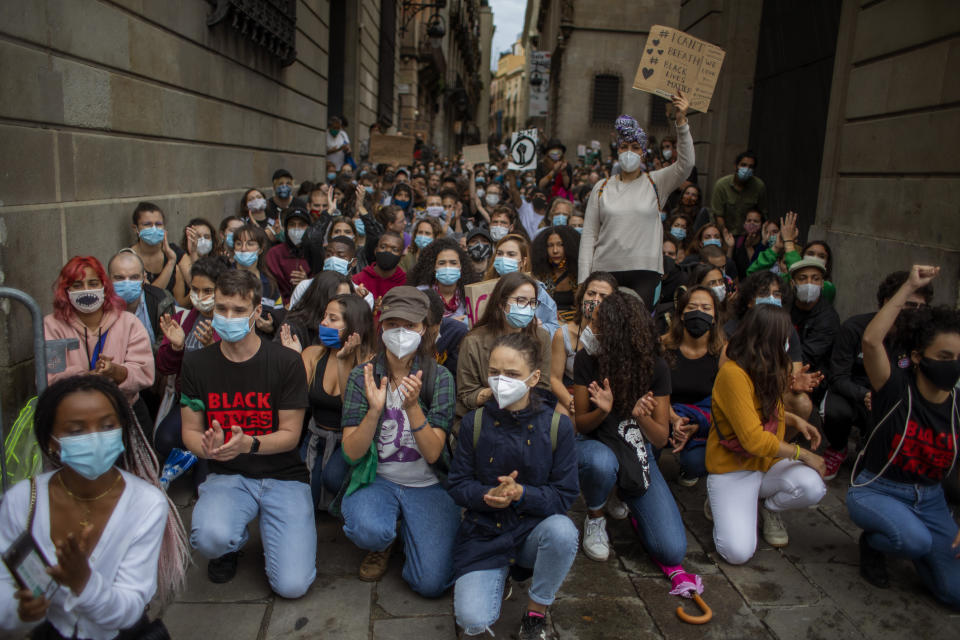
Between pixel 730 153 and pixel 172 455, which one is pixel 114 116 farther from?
pixel 730 153

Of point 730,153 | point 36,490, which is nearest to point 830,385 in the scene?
point 36,490

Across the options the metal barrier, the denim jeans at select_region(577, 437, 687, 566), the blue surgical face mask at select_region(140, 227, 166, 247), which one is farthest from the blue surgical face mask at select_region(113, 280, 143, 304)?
the denim jeans at select_region(577, 437, 687, 566)

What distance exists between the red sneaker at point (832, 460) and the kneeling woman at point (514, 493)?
109 inches

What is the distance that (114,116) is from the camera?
21.0 ft

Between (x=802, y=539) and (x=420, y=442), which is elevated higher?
(x=420, y=442)

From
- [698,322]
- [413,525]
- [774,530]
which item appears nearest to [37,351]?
[413,525]

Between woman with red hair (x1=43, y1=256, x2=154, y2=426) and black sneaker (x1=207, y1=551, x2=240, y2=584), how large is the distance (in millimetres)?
1204

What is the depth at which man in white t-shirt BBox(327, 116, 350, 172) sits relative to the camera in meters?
16.2

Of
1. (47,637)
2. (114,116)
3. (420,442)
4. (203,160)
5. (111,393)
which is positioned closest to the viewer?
(47,637)

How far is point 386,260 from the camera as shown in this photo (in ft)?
21.2

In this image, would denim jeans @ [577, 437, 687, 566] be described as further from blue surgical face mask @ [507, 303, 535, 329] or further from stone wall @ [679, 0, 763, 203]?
stone wall @ [679, 0, 763, 203]

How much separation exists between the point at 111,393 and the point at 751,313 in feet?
10.9

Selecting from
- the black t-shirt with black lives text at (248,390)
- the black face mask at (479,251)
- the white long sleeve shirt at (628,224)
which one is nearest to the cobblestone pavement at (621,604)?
the black t-shirt with black lives text at (248,390)

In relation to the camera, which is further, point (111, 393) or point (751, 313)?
point (751, 313)
